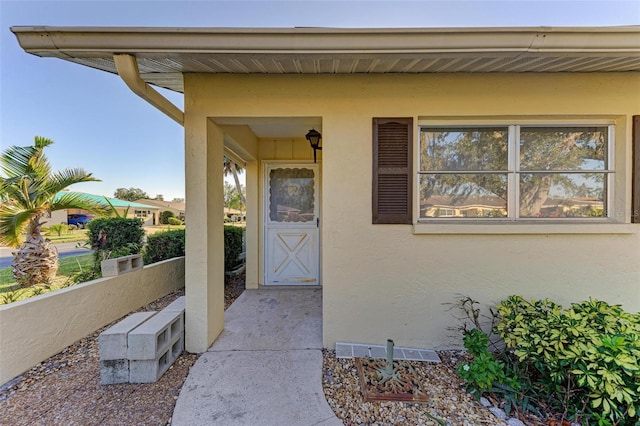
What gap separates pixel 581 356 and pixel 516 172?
1.75m

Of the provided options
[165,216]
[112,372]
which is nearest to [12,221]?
[112,372]

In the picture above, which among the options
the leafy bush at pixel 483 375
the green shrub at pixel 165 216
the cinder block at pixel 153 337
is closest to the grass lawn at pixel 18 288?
the cinder block at pixel 153 337

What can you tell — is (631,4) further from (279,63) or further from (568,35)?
(279,63)

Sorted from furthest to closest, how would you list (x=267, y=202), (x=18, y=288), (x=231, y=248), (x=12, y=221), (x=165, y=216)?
(x=165, y=216)
(x=231, y=248)
(x=267, y=202)
(x=18, y=288)
(x=12, y=221)

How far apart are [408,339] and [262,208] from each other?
10.8 ft

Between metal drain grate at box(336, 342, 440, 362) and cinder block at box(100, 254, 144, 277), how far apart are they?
10.7 ft

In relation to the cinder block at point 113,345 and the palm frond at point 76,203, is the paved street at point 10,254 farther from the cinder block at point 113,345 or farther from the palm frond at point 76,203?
the cinder block at point 113,345

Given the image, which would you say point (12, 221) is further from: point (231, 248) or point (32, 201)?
point (231, 248)

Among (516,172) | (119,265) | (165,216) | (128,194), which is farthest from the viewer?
(128,194)

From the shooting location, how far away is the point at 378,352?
252 cm

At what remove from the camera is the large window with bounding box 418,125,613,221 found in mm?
2660

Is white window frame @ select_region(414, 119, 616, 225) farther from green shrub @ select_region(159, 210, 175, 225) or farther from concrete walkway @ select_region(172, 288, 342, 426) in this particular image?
Result: green shrub @ select_region(159, 210, 175, 225)

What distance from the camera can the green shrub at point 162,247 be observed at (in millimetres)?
4949

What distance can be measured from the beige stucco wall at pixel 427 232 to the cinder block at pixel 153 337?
155 cm
